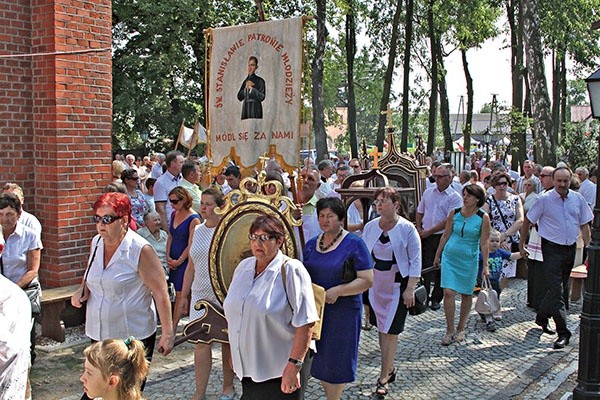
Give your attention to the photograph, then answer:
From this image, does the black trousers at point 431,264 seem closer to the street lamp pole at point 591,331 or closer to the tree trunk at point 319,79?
the street lamp pole at point 591,331

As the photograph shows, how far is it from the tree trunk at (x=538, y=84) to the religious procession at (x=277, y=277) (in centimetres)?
700

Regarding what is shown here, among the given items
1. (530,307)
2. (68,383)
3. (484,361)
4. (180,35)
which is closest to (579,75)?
(180,35)

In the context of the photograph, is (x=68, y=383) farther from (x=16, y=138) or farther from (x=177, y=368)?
(x=16, y=138)

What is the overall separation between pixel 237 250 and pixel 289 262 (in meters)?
1.23

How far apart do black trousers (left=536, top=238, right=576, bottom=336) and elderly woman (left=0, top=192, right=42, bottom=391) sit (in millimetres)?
5724

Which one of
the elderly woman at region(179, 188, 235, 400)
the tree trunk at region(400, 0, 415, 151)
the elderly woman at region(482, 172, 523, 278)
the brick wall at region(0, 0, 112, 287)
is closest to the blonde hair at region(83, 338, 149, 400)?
the elderly woman at region(179, 188, 235, 400)

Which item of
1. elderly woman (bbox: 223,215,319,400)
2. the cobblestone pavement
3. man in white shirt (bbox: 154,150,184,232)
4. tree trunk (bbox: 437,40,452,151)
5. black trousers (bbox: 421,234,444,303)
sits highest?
tree trunk (bbox: 437,40,452,151)

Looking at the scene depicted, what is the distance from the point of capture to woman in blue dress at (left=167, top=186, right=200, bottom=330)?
693 centimetres

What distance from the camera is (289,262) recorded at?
432cm

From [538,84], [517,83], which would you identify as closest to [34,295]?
[538,84]

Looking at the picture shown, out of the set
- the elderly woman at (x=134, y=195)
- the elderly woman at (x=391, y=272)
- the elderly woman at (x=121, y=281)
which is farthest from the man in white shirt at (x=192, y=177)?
the elderly woman at (x=121, y=281)

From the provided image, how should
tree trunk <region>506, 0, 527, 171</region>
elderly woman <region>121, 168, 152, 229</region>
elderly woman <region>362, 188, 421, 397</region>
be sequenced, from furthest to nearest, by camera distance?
tree trunk <region>506, 0, 527, 171</region> < elderly woman <region>121, 168, 152, 229</region> < elderly woman <region>362, 188, 421, 397</region>

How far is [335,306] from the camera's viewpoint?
5.49 metres

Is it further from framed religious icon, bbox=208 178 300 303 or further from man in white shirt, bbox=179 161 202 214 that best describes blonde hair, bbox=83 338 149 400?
man in white shirt, bbox=179 161 202 214
